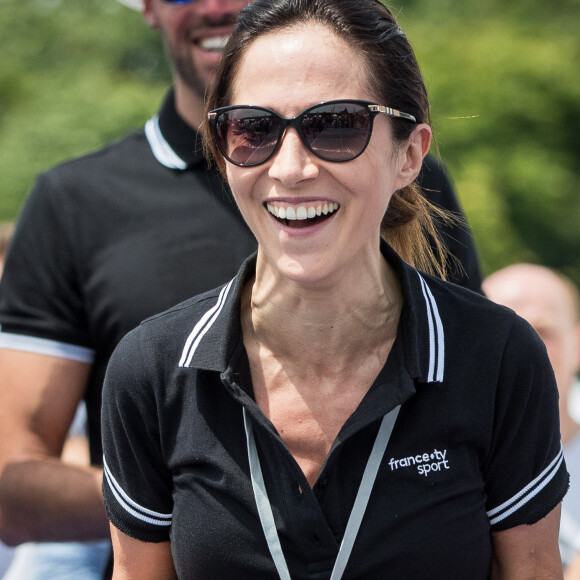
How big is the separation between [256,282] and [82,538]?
97cm

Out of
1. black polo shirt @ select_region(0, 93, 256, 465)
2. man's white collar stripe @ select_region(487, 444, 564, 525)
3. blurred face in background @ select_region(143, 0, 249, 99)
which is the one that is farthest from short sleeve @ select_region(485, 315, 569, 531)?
blurred face in background @ select_region(143, 0, 249, 99)

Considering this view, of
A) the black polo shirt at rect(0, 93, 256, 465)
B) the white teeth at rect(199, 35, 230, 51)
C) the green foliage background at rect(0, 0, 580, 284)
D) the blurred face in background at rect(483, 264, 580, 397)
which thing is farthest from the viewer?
the green foliage background at rect(0, 0, 580, 284)

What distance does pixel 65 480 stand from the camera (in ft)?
8.76

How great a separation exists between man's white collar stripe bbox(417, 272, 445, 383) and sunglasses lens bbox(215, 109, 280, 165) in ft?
1.54

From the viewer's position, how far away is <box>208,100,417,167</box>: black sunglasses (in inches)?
75.6

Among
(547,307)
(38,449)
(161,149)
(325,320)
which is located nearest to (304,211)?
(325,320)

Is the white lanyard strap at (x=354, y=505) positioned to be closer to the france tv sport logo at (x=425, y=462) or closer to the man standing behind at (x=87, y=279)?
the france tv sport logo at (x=425, y=462)

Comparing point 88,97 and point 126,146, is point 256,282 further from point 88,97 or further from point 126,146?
point 88,97

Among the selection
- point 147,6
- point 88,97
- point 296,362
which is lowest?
point 88,97

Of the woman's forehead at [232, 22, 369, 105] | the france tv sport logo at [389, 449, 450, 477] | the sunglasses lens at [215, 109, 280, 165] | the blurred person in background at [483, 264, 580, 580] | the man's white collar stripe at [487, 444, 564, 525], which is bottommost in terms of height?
the blurred person in background at [483, 264, 580, 580]

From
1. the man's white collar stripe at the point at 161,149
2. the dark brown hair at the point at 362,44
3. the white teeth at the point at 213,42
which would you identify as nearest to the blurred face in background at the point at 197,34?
the white teeth at the point at 213,42

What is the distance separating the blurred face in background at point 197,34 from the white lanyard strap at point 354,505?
1.26 metres

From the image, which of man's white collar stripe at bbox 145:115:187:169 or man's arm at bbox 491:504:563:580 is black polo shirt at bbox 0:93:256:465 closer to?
man's white collar stripe at bbox 145:115:187:169

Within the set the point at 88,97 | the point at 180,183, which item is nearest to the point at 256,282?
the point at 180,183
